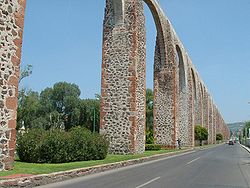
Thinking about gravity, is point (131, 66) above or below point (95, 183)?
above

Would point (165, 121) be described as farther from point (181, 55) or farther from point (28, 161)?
point (28, 161)

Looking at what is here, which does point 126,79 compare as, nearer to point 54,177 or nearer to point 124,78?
point 124,78

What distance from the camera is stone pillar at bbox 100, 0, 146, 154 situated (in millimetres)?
21641

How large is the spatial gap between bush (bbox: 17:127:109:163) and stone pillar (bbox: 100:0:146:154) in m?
5.66

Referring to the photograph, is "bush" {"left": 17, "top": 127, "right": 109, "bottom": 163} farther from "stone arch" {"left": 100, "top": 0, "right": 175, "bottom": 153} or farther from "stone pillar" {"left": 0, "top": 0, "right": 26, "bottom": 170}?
"stone arch" {"left": 100, "top": 0, "right": 175, "bottom": 153}

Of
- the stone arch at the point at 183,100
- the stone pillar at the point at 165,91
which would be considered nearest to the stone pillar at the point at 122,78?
the stone pillar at the point at 165,91

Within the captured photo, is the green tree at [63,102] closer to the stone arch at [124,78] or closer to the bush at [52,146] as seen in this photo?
the stone arch at [124,78]

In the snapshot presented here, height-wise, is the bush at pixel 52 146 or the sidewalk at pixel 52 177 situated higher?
the bush at pixel 52 146

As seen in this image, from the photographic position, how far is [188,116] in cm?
4684

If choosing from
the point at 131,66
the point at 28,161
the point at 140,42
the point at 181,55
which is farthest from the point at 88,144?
the point at 181,55

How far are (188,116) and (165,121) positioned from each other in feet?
40.1

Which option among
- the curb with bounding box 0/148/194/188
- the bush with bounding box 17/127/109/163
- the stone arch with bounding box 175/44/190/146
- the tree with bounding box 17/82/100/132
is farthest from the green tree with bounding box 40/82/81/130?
the curb with bounding box 0/148/194/188

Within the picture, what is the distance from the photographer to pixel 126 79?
2198 cm

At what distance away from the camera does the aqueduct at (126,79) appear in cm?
1123
